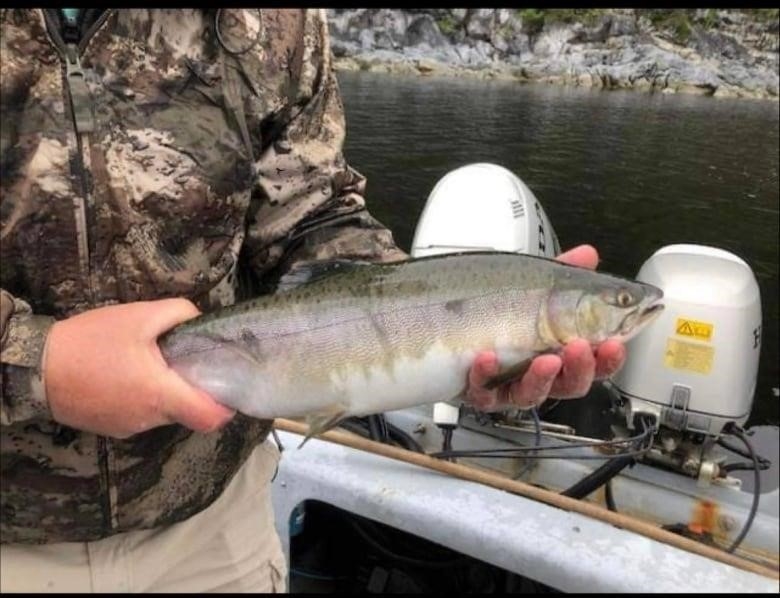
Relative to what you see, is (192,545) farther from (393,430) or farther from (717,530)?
(717,530)

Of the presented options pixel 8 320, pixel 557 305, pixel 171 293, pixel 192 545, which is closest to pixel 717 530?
pixel 557 305

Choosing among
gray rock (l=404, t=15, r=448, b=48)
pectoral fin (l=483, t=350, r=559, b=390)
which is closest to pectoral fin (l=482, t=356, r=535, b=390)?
pectoral fin (l=483, t=350, r=559, b=390)

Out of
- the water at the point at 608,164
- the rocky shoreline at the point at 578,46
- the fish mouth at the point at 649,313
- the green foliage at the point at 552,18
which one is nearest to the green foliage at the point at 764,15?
the rocky shoreline at the point at 578,46

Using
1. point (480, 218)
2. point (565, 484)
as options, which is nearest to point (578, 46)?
point (480, 218)

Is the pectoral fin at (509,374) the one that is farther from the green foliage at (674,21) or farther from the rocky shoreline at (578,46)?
the green foliage at (674,21)

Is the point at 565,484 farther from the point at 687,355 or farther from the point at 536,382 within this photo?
the point at 536,382
